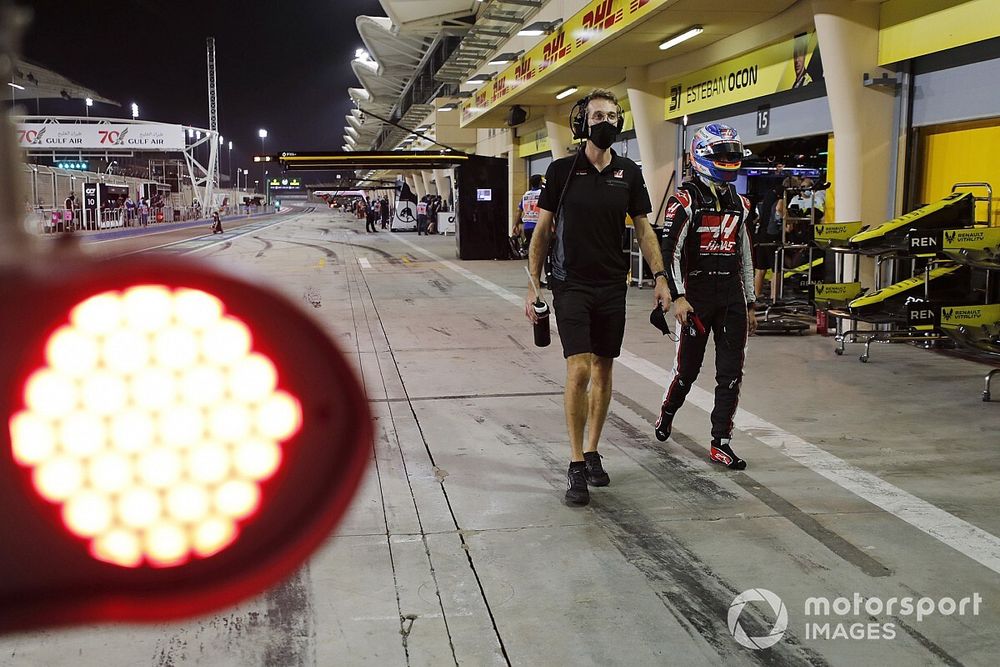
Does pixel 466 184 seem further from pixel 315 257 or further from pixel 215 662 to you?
pixel 215 662

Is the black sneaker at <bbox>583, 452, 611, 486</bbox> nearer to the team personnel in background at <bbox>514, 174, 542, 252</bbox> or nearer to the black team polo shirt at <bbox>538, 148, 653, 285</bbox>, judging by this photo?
the black team polo shirt at <bbox>538, 148, 653, 285</bbox>

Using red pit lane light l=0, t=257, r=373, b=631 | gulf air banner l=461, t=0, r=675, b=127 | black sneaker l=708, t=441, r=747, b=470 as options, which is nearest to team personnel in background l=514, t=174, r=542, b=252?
gulf air banner l=461, t=0, r=675, b=127

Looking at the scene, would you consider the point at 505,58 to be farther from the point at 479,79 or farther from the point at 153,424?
the point at 153,424

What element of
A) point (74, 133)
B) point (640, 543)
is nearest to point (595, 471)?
point (640, 543)

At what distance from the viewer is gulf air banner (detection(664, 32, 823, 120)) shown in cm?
1173

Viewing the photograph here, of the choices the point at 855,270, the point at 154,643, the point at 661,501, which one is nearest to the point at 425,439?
the point at 661,501

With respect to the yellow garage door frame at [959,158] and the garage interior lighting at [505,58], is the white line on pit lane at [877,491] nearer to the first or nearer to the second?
the yellow garage door frame at [959,158]

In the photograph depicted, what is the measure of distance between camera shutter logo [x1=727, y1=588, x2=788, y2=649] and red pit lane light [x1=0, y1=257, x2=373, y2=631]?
9.01 ft

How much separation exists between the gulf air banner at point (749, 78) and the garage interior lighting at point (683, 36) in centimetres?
103

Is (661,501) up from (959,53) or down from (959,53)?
down

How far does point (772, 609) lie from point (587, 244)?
6.67 feet

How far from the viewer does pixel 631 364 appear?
27.3 feet

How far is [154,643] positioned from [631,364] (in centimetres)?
583

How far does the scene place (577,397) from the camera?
4.65m
